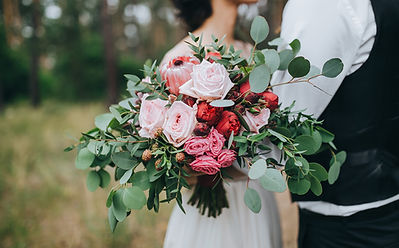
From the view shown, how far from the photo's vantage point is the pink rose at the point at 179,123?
0.98 meters

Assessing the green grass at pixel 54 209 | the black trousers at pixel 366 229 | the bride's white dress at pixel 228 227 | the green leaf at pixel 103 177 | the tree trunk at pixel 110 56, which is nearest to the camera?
the black trousers at pixel 366 229

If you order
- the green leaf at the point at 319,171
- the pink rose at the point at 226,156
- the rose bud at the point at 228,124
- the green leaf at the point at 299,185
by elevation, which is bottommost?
the green leaf at the point at 299,185

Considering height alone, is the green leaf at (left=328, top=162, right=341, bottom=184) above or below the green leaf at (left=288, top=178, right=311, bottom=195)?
above

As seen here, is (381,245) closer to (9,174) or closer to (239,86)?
(239,86)

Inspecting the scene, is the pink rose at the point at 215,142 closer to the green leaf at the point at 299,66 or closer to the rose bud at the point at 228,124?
the rose bud at the point at 228,124

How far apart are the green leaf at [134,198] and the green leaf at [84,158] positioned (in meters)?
0.19

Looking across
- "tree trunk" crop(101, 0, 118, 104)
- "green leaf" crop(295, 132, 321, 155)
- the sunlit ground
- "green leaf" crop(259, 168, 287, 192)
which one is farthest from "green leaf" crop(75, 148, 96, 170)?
"tree trunk" crop(101, 0, 118, 104)

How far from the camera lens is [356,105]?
41.6 inches

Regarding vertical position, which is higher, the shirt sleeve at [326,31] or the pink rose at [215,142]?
the shirt sleeve at [326,31]

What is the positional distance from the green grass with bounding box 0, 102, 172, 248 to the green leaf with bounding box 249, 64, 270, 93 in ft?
4.54

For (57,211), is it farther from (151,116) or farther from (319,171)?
(319,171)

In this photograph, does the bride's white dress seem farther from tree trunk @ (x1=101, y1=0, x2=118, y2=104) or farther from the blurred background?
tree trunk @ (x1=101, y1=0, x2=118, y2=104)

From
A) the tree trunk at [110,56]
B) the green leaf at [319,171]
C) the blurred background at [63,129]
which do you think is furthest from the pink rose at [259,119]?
the tree trunk at [110,56]

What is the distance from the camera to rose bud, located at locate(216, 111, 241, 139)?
0.98 m
